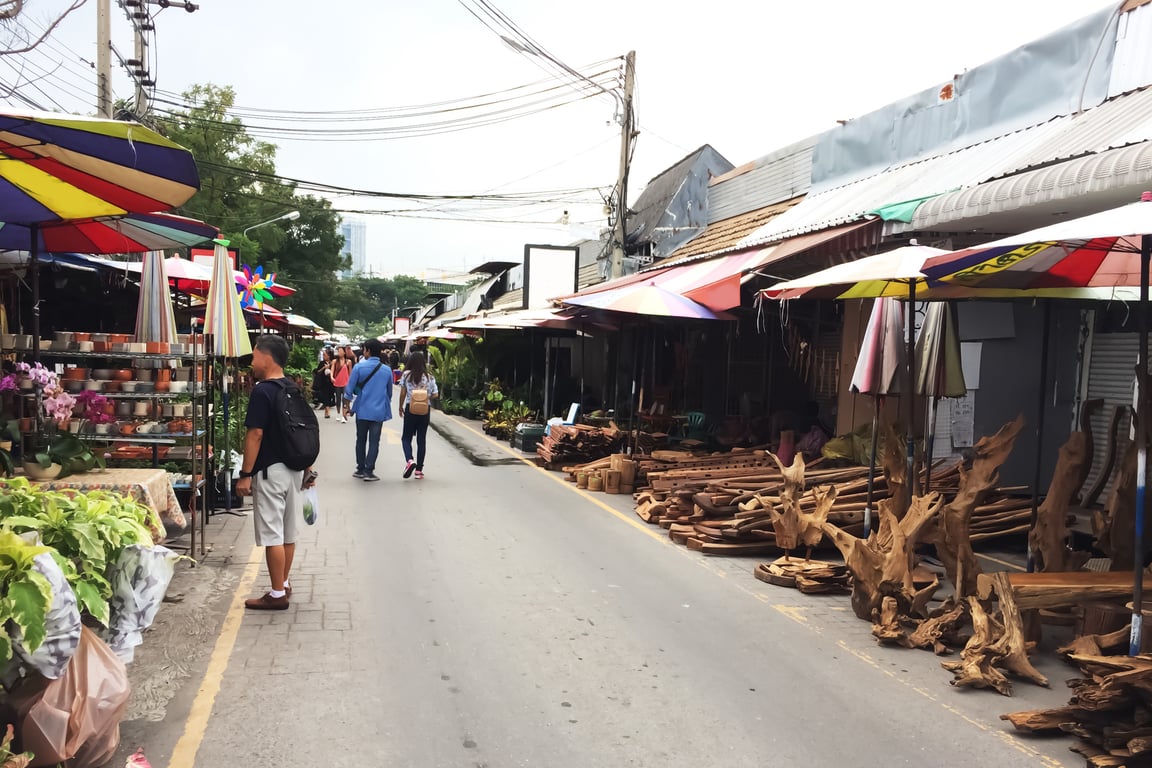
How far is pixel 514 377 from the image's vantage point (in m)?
21.8

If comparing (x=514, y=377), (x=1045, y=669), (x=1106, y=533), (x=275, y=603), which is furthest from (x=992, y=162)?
(x=514, y=377)

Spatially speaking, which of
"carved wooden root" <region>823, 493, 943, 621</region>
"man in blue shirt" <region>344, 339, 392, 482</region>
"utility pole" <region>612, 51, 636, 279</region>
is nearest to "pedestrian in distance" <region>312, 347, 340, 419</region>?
"utility pole" <region>612, 51, 636, 279</region>

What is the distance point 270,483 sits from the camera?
→ 556 centimetres

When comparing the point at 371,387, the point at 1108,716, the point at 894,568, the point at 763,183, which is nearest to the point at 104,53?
the point at 371,387

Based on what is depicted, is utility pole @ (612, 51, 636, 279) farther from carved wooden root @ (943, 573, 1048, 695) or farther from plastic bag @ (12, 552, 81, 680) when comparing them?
plastic bag @ (12, 552, 81, 680)

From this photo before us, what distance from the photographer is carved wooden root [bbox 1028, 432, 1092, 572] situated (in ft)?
18.8

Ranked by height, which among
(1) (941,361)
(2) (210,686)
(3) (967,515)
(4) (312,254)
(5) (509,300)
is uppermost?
(4) (312,254)

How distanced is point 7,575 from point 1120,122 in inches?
316

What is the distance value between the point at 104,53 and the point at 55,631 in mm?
14849

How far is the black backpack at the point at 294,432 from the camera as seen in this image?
5551 millimetres

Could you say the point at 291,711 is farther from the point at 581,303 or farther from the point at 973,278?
the point at 581,303

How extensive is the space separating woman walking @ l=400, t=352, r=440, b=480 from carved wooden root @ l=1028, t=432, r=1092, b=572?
754 centimetres

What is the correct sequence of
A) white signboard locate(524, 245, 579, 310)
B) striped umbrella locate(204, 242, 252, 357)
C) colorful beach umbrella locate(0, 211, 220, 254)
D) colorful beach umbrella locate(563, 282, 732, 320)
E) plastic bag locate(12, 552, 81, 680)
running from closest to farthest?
plastic bag locate(12, 552, 81, 680) → colorful beach umbrella locate(0, 211, 220, 254) → striped umbrella locate(204, 242, 252, 357) → colorful beach umbrella locate(563, 282, 732, 320) → white signboard locate(524, 245, 579, 310)

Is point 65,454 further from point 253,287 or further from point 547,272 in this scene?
point 547,272
